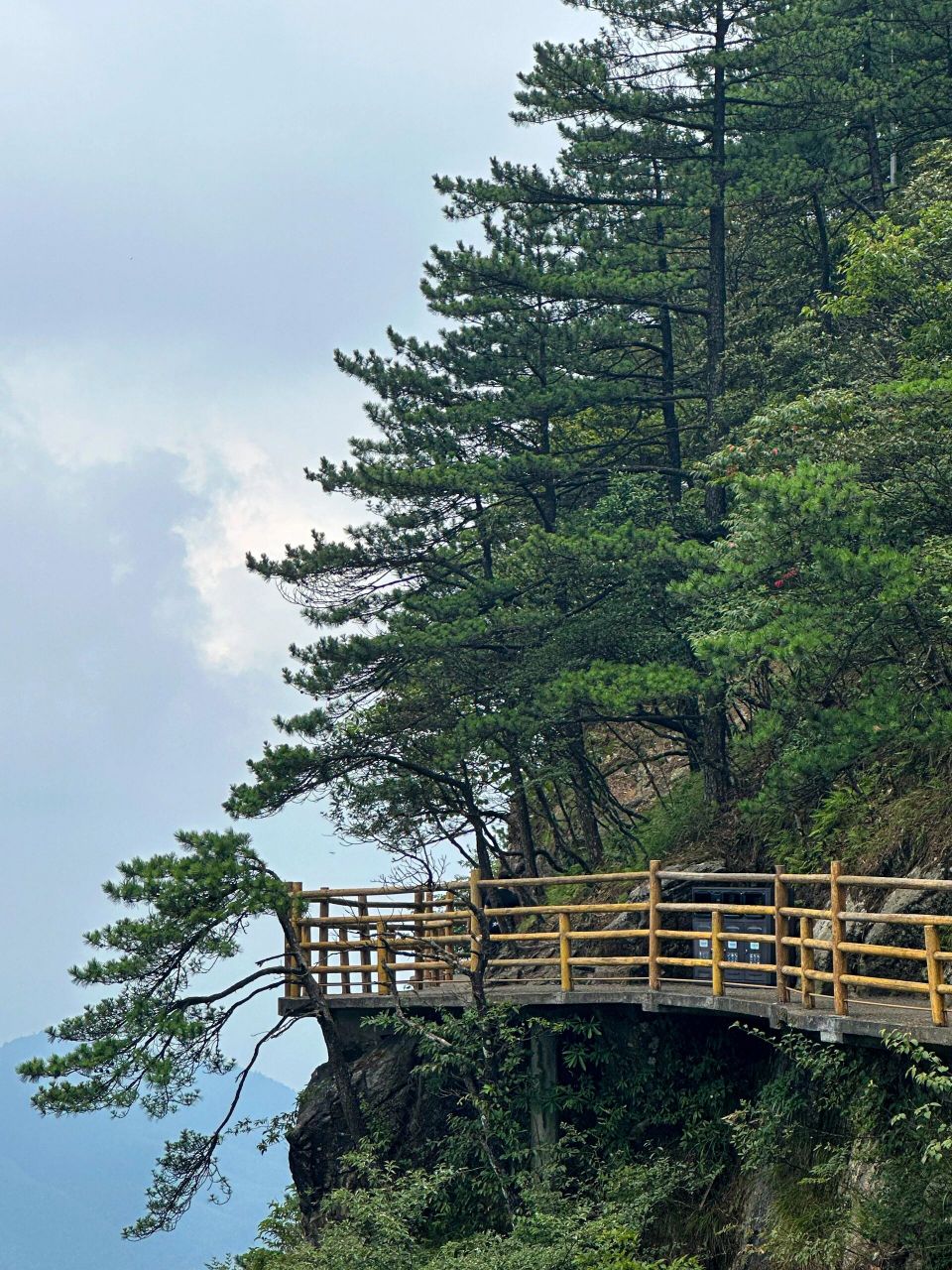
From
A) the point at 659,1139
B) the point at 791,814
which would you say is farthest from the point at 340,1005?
the point at 791,814

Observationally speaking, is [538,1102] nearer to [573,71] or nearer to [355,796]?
[355,796]

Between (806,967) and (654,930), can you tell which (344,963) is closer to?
(654,930)

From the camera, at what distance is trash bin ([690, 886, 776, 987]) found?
17.8m

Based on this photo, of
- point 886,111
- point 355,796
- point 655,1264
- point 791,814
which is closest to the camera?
point 655,1264

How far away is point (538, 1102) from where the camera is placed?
1975 cm

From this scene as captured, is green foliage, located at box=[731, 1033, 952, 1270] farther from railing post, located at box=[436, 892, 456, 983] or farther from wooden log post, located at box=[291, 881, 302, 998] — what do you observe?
wooden log post, located at box=[291, 881, 302, 998]

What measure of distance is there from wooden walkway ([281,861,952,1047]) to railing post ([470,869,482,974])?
22mm

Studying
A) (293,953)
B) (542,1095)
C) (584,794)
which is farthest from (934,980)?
(584,794)

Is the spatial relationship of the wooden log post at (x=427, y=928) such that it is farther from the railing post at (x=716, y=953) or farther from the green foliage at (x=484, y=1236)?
the railing post at (x=716, y=953)

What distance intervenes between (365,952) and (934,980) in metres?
10.9

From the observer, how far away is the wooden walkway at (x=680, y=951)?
49.2 feet

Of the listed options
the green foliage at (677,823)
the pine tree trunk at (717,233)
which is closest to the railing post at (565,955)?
the green foliage at (677,823)

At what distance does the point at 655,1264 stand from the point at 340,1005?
8.12 meters

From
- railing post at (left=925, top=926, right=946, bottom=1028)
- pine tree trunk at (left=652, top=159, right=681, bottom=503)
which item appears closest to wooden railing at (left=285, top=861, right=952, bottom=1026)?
railing post at (left=925, top=926, right=946, bottom=1028)
